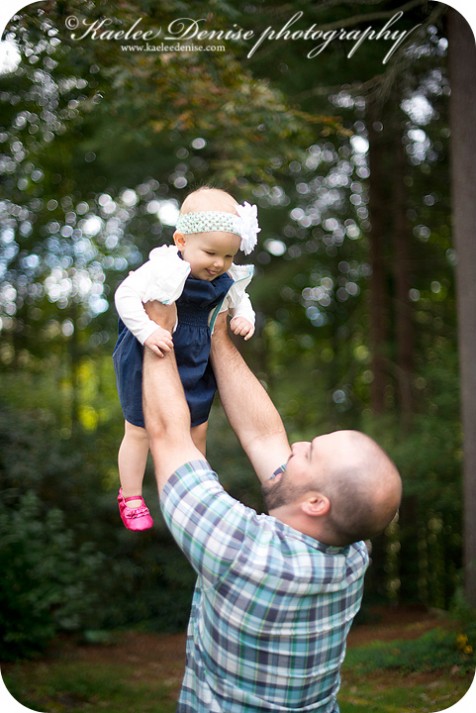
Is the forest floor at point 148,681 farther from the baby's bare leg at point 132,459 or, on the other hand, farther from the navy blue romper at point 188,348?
the navy blue romper at point 188,348

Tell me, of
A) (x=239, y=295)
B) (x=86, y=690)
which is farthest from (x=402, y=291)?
(x=239, y=295)

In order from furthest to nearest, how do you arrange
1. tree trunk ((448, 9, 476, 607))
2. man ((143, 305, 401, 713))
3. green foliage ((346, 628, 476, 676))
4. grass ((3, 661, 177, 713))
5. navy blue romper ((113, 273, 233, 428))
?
tree trunk ((448, 9, 476, 607)) < green foliage ((346, 628, 476, 676)) < grass ((3, 661, 177, 713)) < navy blue romper ((113, 273, 233, 428)) < man ((143, 305, 401, 713))

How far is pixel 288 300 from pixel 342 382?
962 mm

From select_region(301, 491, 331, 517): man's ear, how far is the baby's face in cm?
57

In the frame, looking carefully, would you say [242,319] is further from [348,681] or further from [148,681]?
[148,681]

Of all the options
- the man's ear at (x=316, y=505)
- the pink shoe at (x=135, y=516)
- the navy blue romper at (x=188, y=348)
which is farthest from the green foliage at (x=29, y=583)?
the man's ear at (x=316, y=505)

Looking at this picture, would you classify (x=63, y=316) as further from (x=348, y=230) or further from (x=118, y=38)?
(x=118, y=38)

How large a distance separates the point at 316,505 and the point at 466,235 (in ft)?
8.24

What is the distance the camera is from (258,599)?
1.37 meters

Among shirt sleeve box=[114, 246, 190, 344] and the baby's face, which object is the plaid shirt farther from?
the baby's face

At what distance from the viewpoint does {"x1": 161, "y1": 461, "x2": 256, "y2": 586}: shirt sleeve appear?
136 centimetres

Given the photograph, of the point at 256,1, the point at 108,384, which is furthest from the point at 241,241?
the point at 108,384

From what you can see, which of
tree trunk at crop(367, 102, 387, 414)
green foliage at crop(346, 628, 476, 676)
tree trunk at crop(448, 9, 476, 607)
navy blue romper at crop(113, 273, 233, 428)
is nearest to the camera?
navy blue romper at crop(113, 273, 233, 428)

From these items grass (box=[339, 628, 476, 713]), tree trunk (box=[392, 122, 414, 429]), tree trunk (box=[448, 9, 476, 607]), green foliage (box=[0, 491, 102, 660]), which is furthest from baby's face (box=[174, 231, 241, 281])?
tree trunk (box=[392, 122, 414, 429])
